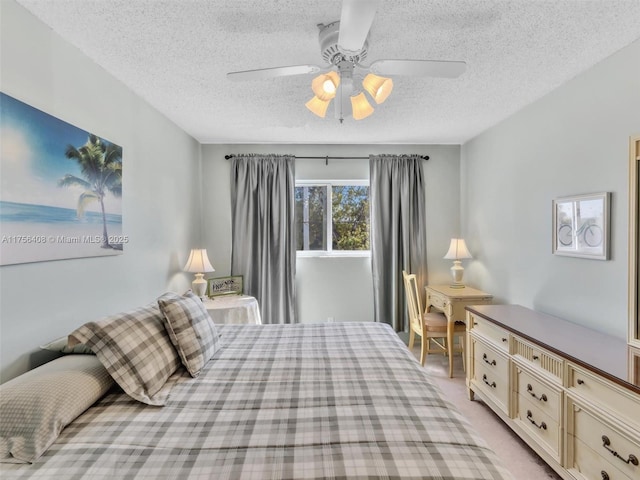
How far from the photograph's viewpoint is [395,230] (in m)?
3.95

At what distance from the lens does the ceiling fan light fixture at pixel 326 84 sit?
69.4 inches

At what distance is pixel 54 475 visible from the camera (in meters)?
0.96

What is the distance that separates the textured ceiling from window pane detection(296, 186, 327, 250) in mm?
1359

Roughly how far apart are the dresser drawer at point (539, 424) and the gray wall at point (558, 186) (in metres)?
0.68

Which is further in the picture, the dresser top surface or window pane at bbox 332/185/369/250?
window pane at bbox 332/185/369/250

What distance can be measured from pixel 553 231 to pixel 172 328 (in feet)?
9.08

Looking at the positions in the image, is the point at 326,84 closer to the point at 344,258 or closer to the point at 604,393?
the point at 604,393

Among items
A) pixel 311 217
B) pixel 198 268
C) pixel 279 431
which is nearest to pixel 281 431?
pixel 279 431

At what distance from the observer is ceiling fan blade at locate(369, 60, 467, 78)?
154 centimetres

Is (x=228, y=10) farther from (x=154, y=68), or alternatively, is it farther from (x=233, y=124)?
(x=233, y=124)

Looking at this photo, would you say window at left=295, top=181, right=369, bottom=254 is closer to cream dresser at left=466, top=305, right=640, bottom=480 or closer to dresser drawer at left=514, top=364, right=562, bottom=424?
cream dresser at left=466, top=305, right=640, bottom=480

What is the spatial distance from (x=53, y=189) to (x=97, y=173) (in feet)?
1.26

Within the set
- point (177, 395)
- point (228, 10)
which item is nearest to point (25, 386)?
point (177, 395)

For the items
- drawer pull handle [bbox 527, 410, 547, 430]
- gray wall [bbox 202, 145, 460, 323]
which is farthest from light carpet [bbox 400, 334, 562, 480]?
gray wall [bbox 202, 145, 460, 323]
